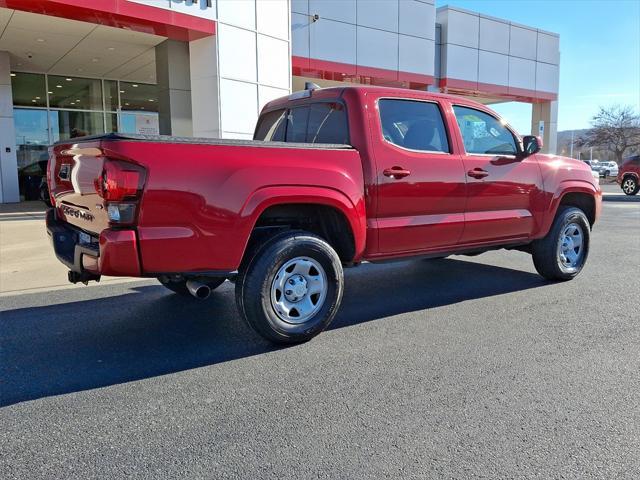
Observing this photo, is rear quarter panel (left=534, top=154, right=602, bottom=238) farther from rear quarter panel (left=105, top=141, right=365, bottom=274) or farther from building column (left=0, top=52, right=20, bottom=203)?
building column (left=0, top=52, right=20, bottom=203)

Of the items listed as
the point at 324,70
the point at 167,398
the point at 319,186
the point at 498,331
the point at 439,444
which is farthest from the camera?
the point at 324,70

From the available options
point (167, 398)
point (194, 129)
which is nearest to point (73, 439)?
point (167, 398)

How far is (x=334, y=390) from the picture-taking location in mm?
3451

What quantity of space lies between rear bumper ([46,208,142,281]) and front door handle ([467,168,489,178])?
3.28m

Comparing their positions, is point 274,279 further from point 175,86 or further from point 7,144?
point 7,144

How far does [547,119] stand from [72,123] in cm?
2302

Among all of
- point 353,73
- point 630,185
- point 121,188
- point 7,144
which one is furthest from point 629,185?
point 121,188

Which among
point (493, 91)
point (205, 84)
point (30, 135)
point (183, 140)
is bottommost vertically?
point (183, 140)

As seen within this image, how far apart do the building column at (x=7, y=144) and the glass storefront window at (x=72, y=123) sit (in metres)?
2.01

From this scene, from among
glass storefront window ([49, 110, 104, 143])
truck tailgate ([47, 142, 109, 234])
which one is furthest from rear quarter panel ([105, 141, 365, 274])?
glass storefront window ([49, 110, 104, 143])

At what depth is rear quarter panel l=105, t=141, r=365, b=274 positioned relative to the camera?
3.52 metres

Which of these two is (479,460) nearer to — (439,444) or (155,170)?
(439,444)

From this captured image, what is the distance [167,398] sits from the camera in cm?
336

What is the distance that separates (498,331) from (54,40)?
48.4ft
